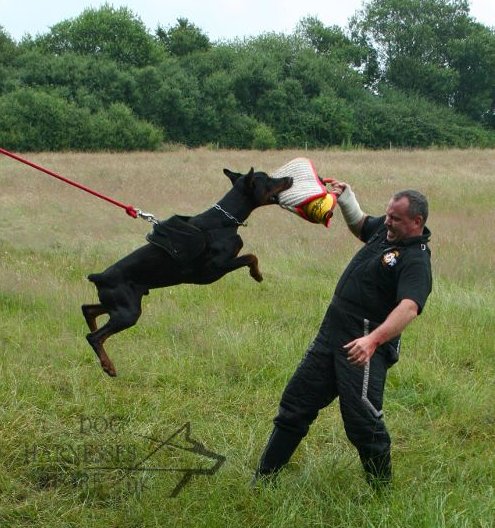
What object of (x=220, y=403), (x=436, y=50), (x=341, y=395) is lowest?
(x=220, y=403)

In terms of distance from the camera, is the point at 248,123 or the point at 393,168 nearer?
the point at 393,168

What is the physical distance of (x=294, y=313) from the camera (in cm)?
759

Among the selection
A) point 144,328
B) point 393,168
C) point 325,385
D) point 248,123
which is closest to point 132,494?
point 325,385

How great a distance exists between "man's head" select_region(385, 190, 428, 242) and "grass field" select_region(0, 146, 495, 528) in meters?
1.34

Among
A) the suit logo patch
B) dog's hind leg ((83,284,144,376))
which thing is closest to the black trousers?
the suit logo patch

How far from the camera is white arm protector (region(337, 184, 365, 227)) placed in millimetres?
4320

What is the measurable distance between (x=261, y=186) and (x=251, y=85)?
3620cm

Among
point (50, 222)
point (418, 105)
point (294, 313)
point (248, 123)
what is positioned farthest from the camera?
point (418, 105)

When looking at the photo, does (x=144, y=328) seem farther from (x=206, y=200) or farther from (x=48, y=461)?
(x=206, y=200)

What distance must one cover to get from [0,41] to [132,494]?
43644mm

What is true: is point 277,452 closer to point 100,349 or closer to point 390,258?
point 100,349

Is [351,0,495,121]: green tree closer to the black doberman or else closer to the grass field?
the grass field

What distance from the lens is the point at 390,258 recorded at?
12.7 feet

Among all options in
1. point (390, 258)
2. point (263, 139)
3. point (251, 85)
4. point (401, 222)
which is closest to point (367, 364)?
point (390, 258)
